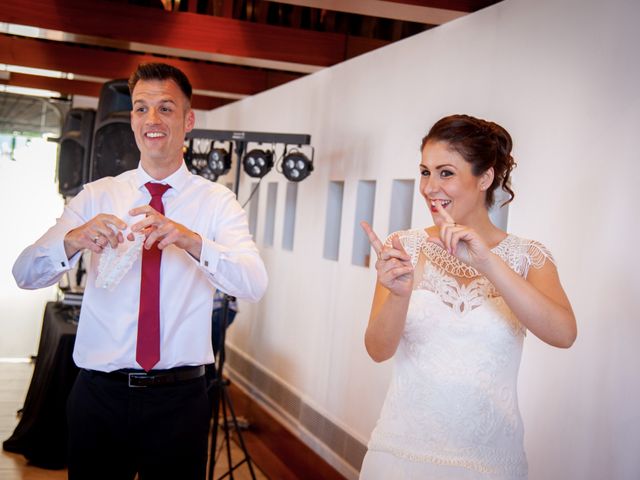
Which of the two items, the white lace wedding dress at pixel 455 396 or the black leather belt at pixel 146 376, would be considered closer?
the white lace wedding dress at pixel 455 396

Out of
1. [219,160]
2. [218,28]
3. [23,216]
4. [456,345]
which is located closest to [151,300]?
[456,345]

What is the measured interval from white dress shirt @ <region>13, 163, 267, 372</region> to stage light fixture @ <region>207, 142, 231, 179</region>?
10.1 ft

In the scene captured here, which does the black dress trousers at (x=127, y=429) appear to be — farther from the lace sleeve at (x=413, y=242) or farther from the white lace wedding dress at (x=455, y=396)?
the lace sleeve at (x=413, y=242)

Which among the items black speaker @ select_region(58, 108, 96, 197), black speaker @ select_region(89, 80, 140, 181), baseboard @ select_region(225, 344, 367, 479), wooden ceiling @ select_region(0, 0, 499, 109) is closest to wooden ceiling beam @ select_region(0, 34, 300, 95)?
wooden ceiling @ select_region(0, 0, 499, 109)

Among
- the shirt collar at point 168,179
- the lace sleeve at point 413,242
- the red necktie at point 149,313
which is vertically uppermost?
the shirt collar at point 168,179

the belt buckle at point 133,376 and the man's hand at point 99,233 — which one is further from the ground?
the man's hand at point 99,233

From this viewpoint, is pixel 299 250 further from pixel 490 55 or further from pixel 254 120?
pixel 490 55

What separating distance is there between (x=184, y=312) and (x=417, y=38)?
254 cm

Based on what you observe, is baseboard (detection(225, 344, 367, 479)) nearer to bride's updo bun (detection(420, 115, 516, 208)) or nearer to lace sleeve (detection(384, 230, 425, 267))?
lace sleeve (detection(384, 230, 425, 267))

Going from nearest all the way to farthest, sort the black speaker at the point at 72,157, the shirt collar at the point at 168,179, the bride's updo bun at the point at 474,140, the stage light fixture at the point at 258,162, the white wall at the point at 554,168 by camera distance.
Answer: the bride's updo bun at the point at 474,140 → the shirt collar at the point at 168,179 → the white wall at the point at 554,168 → the stage light fixture at the point at 258,162 → the black speaker at the point at 72,157

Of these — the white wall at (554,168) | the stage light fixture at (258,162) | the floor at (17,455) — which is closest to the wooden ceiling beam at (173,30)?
the white wall at (554,168)

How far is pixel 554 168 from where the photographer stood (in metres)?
3.25

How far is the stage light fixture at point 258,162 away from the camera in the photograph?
5.35m

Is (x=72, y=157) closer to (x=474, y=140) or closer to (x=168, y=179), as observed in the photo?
(x=168, y=179)
